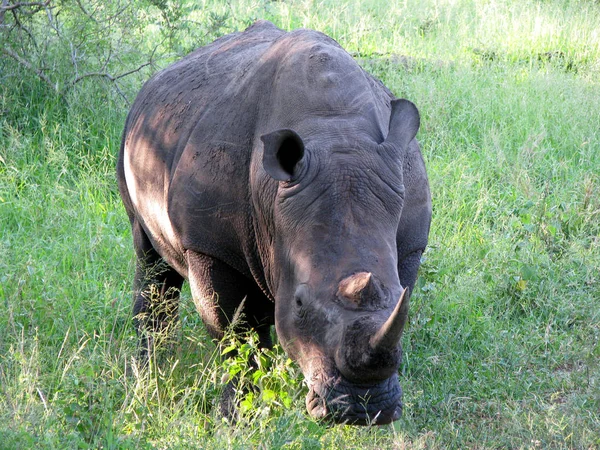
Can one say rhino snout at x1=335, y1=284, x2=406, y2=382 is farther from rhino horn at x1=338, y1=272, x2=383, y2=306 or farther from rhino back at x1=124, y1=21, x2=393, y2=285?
rhino back at x1=124, y1=21, x2=393, y2=285

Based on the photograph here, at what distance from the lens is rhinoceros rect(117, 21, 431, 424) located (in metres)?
3.30

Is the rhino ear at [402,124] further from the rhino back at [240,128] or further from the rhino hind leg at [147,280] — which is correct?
the rhino hind leg at [147,280]

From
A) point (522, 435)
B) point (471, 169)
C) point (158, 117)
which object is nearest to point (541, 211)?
point (471, 169)

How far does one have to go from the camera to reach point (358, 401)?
327 centimetres

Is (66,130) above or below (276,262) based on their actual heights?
below

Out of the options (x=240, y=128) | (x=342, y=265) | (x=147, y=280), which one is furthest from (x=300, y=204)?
(x=147, y=280)

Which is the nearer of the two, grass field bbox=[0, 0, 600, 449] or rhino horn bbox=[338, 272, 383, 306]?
rhino horn bbox=[338, 272, 383, 306]

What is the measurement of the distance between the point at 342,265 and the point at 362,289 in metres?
0.19

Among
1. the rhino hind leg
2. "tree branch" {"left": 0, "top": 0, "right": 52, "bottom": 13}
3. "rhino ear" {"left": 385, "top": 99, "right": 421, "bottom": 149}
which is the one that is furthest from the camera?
"tree branch" {"left": 0, "top": 0, "right": 52, "bottom": 13}

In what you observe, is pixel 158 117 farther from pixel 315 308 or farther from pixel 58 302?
pixel 315 308

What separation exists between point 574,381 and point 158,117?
2613mm

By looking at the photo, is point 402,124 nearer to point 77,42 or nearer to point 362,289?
point 362,289

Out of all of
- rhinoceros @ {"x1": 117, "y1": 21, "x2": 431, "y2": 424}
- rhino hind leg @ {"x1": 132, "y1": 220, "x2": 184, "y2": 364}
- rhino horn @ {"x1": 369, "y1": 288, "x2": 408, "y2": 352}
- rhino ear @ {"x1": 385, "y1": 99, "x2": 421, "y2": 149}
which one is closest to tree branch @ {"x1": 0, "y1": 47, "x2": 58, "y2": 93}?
rhino hind leg @ {"x1": 132, "y1": 220, "x2": 184, "y2": 364}

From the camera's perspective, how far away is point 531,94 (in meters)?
8.99
